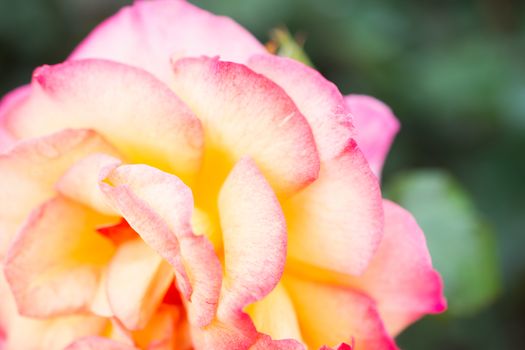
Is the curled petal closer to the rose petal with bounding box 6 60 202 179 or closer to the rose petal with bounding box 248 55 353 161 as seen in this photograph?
the rose petal with bounding box 6 60 202 179

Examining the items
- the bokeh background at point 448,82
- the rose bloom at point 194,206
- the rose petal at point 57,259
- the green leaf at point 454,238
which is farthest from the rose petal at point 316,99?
the bokeh background at point 448,82

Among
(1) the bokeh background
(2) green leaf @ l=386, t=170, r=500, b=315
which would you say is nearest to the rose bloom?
(2) green leaf @ l=386, t=170, r=500, b=315

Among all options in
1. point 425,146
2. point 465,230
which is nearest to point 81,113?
point 465,230

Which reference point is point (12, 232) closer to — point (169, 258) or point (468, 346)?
point (169, 258)

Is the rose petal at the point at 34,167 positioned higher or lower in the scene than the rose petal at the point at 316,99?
lower

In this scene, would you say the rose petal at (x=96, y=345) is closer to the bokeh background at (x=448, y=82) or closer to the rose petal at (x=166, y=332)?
the rose petal at (x=166, y=332)

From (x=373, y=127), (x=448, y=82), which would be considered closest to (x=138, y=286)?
(x=373, y=127)

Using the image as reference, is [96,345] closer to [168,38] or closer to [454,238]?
[168,38]
